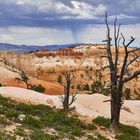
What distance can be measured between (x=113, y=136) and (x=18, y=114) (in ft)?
16.8

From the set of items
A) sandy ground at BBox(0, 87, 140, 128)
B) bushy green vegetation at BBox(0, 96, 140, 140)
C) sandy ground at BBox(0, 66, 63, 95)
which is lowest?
sandy ground at BBox(0, 66, 63, 95)

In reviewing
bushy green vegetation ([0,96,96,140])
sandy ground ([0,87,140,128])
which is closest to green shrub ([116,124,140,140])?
bushy green vegetation ([0,96,96,140])

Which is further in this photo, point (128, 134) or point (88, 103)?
point (88, 103)

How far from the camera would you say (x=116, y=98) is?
24.8 metres

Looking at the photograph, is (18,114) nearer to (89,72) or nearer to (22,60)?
(89,72)

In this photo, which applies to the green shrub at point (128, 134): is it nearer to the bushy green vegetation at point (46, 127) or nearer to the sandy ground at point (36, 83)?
the bushy green vegetation at point (46, 127)

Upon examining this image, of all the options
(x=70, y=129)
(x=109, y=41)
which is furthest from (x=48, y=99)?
(x=70, y=129)

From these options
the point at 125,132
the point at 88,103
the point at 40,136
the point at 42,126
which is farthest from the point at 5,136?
the point at 88,103

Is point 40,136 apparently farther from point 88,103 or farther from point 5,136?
point 88,103

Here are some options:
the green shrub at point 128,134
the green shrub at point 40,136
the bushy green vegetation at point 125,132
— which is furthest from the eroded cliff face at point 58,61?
the green shrub at point 40,136

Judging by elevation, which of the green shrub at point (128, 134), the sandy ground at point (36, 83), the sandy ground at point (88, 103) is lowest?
the sandy ground at point (36, 83)

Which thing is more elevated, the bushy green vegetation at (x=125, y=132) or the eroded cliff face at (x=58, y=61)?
the bushy green vegetation at (x=125, y=132)

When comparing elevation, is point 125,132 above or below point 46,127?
below

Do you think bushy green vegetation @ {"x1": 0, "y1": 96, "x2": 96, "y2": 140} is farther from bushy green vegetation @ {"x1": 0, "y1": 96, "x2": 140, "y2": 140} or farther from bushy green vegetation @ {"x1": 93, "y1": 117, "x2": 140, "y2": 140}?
bushy green vegetation @ {"x1": 93, "y1": 117, "x2": 140, "y2": 140}
